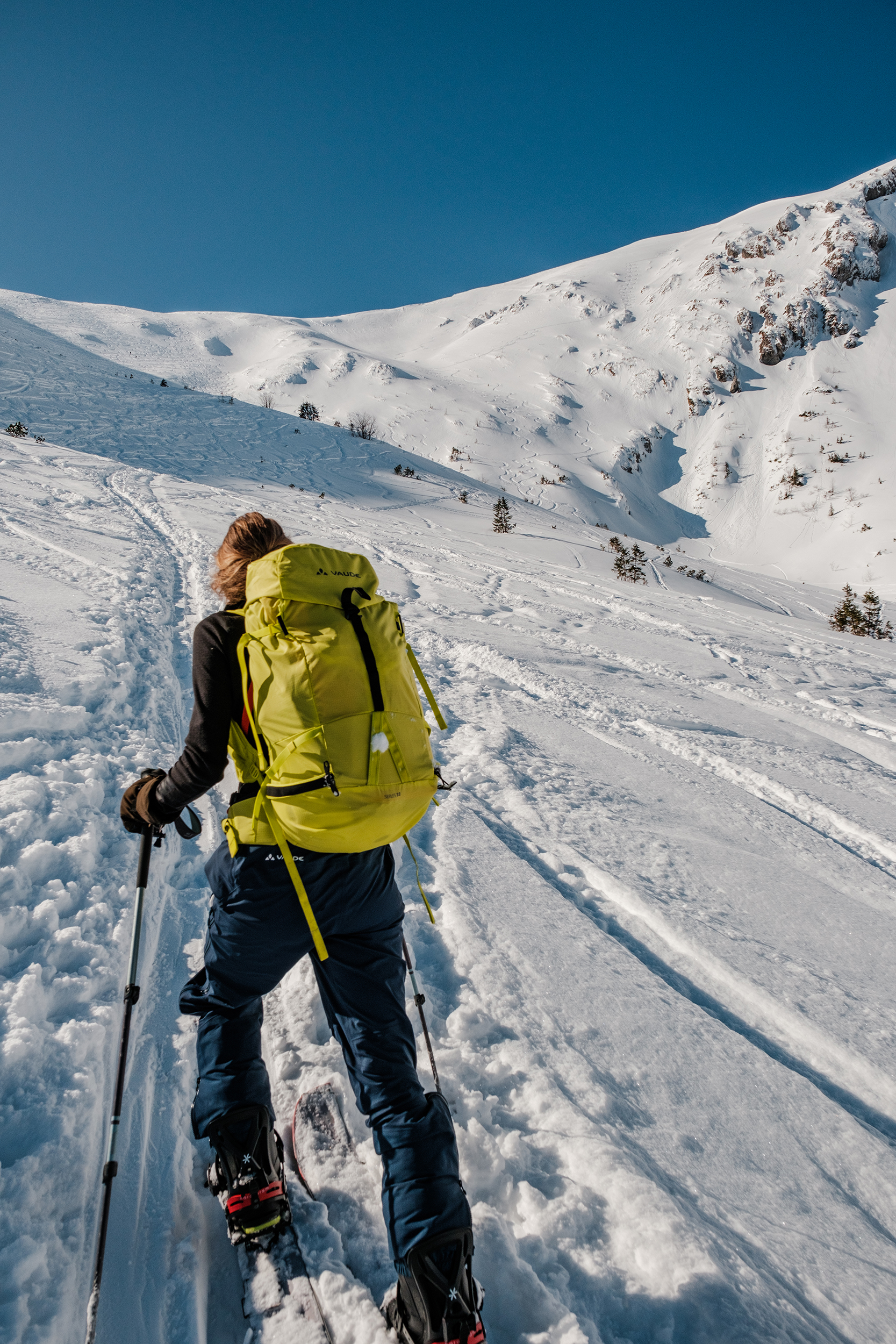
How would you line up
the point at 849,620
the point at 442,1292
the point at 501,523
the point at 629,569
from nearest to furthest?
the point at 442,1292 → the point at 849,620 → the point at 629,569 → the point at 501,523

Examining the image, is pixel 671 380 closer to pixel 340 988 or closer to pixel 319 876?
pixel 319 876

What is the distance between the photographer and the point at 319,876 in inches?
66.4

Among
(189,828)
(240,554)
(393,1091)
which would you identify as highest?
(240,554)

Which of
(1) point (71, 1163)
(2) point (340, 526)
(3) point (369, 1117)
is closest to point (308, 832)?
(3) point (369, 1117)

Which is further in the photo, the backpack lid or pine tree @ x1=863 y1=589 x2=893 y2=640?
pine tree @ x1=863 y1=589 x2=893 y2=640

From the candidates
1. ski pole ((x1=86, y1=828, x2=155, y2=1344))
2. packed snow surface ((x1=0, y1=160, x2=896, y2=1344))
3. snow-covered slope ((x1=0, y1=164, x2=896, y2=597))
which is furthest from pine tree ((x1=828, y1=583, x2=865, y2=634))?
snow-covered slope ((x1=0, y1=164, x2=896, y2=597))

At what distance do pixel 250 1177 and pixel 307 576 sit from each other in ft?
5.67

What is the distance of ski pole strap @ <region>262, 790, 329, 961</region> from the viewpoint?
1.62 metres

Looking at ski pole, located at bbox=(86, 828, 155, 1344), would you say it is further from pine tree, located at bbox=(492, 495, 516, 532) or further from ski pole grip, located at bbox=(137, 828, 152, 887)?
pine tree, located at bbox=(492, 495, 516, 532)

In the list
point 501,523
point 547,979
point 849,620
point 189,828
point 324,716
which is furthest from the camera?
point 501,523

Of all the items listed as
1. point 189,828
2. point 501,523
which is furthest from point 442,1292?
point 501,523

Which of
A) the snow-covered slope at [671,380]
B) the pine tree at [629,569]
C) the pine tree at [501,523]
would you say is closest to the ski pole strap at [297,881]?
the pine tree at [629,569]

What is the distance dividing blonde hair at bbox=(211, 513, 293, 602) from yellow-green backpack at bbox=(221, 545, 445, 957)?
0.89 ft

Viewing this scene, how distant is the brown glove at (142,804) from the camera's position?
1.95 m
